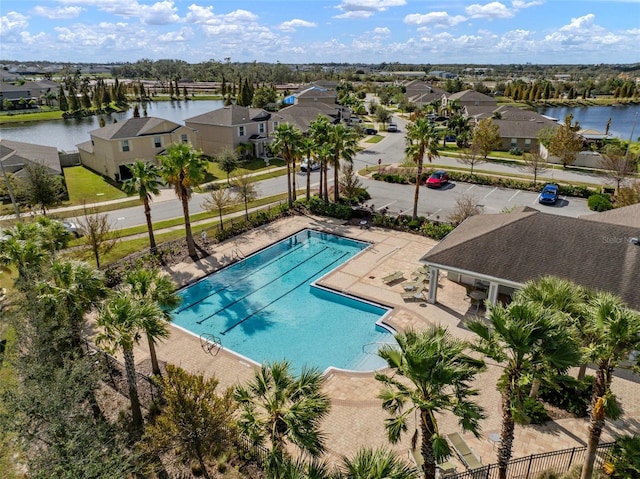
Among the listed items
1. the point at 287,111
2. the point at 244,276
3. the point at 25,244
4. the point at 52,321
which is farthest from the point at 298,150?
A: the point at 287,111

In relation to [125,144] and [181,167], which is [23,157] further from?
[181,167]

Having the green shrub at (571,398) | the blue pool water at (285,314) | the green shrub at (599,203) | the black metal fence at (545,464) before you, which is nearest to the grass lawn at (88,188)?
the blue pool water at (285,314)

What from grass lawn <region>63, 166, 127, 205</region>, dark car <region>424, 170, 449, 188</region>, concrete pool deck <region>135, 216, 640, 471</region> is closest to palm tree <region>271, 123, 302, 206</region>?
concrete pool deck <region>135, 216, 640, 471</region>

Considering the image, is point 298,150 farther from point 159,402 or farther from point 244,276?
point 159,402

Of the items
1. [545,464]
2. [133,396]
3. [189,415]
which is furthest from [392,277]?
[189,415]

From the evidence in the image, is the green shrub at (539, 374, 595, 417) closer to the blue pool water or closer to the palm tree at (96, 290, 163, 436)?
the blue pool water

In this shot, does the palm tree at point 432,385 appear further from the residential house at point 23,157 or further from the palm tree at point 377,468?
the residential house at point 23,157
